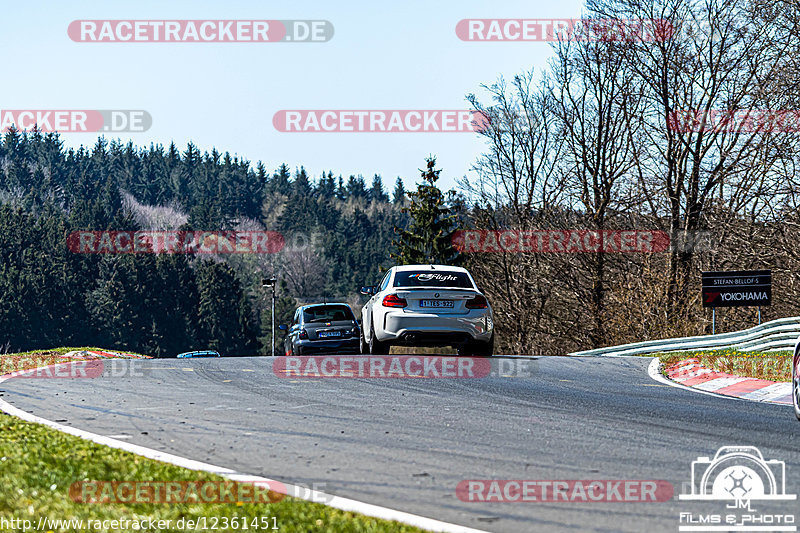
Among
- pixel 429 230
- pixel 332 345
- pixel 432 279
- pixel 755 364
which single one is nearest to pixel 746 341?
pixel 755 364

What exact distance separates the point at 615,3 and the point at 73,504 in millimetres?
33528

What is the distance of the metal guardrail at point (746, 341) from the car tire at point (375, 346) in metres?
7.62

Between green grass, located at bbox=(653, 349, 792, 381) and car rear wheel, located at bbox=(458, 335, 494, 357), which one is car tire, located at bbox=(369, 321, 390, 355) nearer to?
car rear wheel, located at bbox=(458, 335, 494, 357)

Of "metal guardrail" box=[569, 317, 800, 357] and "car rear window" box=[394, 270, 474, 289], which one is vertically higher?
"car rear window" box=[394, 270, 474, 289]

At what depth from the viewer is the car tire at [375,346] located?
60.0ft

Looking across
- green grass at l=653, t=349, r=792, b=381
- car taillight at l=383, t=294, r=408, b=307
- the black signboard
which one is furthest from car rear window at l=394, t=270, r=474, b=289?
the black signboard

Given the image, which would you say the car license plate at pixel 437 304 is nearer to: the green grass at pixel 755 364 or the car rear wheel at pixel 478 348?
the car rear wheel at pixel 478 348

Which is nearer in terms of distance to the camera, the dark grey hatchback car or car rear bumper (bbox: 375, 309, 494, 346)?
car rear bumper (bbox: 375, 309, 494, 346)

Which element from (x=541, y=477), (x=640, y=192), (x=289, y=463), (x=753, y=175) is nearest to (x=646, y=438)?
(x=541, y=477)

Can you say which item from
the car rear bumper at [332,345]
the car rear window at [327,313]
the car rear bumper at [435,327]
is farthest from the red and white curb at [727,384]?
the car rear window at [327,313]

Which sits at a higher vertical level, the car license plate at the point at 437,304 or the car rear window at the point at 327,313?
the car license plate at the point at 437,304

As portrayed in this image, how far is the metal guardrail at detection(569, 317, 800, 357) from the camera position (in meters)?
19.3

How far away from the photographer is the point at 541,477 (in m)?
7.00

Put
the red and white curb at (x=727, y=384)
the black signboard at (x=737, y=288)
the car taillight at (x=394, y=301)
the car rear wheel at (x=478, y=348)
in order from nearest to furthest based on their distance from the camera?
the red and white curb at (x=727, y=384) → the car taillight at (x=394, y=301) → the car rear wheel at (x=478, y=348) → the black signboard at (x=737, y=288)
